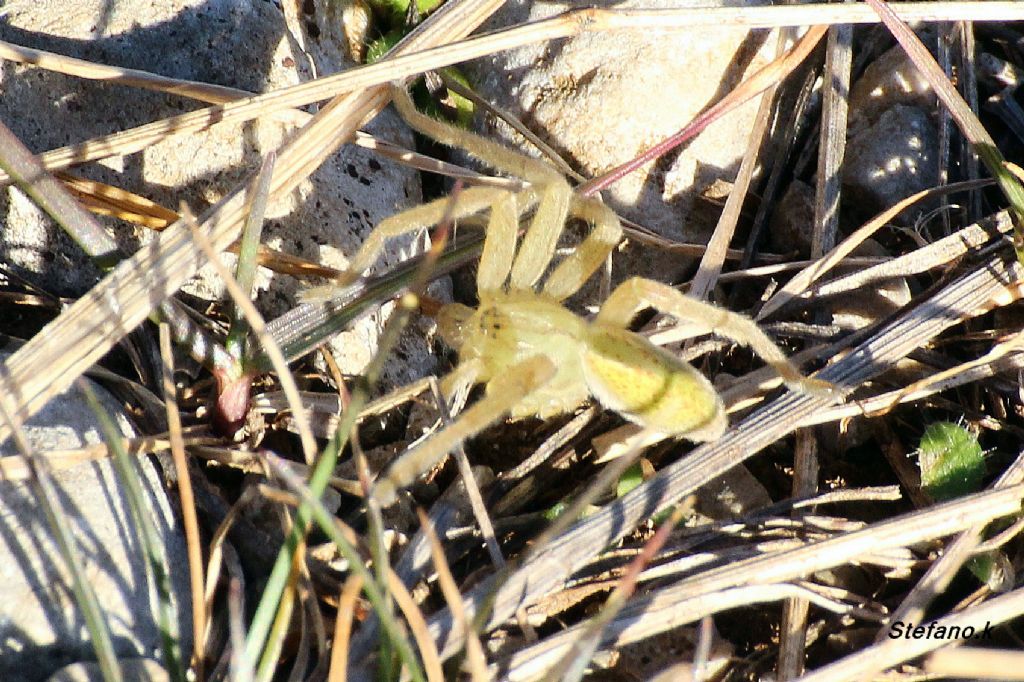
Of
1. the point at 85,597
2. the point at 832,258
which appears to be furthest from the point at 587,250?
the point at 85,597

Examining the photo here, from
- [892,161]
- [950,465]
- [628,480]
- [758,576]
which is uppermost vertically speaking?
[892,161]

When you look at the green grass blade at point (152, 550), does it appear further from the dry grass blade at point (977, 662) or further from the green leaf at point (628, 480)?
the dry grass blade at point (977, 662)

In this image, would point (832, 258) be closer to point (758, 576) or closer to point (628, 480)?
point (628, 480)

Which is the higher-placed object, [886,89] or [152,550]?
[886,89]

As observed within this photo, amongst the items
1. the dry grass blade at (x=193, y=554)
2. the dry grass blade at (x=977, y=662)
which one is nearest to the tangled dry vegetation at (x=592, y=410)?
the dry grass blade at (x=193, y=554)

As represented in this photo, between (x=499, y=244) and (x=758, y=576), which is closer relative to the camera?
(x=758, y=576)

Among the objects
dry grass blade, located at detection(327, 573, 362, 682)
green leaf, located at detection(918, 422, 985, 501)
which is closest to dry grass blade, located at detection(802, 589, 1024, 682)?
green leaf, located at detection(918, 422, 985, 501)

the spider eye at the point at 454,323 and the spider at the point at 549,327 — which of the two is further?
the spider eye at the point at 454,323
